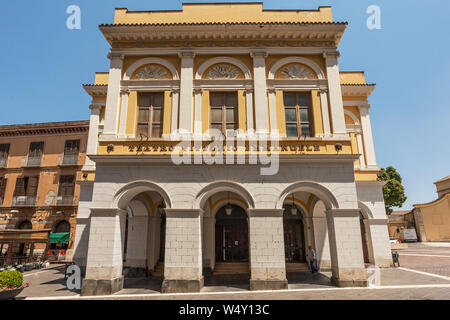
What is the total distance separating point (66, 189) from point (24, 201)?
423 centimetres

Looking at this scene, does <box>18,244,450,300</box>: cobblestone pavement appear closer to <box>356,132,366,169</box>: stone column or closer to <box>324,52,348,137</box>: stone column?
<box>324,52,348,137</box>: stone column

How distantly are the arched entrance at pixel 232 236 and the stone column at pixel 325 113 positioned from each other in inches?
272

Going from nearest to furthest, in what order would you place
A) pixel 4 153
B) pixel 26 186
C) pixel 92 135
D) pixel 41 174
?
pixel 92 135 → pixel 41 174 → pixel 26 186 → pixel 4 153

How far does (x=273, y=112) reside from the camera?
1173cm

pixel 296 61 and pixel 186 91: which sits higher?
pixel 296 61

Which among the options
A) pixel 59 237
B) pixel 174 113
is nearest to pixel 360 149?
pixel 174 113

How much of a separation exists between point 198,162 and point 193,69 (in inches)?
179

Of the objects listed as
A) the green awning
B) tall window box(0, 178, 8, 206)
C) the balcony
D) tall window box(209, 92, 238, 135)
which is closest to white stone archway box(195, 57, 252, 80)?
tall window box(209, 92, 238, 135)

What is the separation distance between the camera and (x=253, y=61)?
12211 millimetres

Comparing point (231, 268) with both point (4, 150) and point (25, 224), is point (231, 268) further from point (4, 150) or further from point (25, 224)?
point (4, 150)

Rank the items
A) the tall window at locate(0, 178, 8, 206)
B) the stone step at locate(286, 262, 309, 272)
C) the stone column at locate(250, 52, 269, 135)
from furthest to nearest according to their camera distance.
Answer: the tall window at locate(0, 178, 8, 206) → the stone step at locate(286, 262, 309, 272) → the stone column at locate(250, 52, 269, 135)

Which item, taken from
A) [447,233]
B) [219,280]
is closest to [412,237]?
[447,233]

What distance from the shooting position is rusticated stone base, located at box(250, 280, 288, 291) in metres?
9.86

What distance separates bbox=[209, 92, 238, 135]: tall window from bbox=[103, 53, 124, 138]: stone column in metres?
4.24
